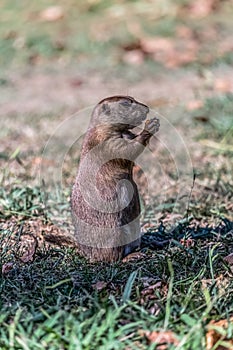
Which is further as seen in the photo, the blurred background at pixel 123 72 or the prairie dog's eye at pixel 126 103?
the blurred background at pixel 123 72

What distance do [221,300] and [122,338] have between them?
20.1 inches

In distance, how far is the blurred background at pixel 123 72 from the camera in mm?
6031

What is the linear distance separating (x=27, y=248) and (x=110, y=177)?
66cm

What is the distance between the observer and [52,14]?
1007 centimetres

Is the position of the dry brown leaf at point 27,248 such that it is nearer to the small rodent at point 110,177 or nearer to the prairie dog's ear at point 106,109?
the small rodent at point 110,177

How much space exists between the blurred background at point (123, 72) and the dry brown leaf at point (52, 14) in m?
0.01

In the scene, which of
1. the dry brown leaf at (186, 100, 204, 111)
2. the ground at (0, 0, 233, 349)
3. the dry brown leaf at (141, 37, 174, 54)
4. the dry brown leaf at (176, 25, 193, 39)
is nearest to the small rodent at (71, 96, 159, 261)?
the ground at (0, 0, 233, 349)

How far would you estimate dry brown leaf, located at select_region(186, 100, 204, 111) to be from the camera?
7.15 m

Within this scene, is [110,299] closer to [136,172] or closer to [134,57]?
[136,172]

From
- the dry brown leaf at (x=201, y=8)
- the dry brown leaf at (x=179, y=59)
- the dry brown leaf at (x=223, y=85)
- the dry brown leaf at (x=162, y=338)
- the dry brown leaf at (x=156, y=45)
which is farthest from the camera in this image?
the dry brown leaf at (x=201, y=8)

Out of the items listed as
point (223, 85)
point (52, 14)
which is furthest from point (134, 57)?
point (52, 14)

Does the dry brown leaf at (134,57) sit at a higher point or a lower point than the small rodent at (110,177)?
lower

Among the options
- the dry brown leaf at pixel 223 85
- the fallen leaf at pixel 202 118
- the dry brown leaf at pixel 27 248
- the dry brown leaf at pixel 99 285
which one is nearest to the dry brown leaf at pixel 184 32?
the dry brown leaf at pixel 223 85

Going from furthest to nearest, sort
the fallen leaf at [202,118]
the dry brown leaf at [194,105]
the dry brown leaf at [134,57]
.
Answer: the dry brown leaf at [134,57], the dry brown leaf at [194,105], the fallen leaf at [202,118]
